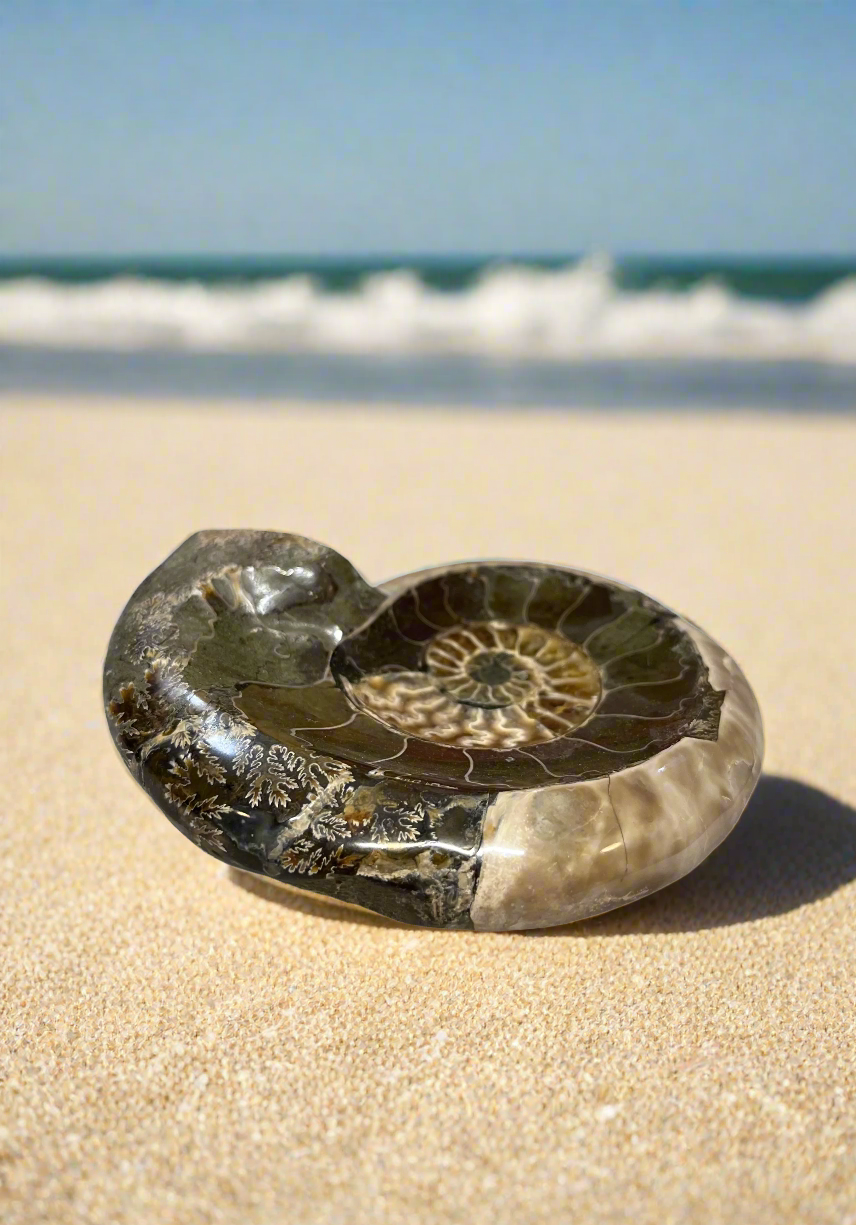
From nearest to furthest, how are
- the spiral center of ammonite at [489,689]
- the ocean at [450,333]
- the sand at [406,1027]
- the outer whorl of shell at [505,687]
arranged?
the sand at [406,1027], the outer whorl of shell at [505,687], the spiral center of ammonite at [489,689], the ocean at [450,333]

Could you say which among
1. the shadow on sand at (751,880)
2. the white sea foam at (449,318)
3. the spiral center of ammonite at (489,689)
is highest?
the spiral center of ammonite at (489,689)

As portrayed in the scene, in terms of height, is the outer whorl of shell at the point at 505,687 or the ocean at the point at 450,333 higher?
the outer whorl of shell at the point at 505,687

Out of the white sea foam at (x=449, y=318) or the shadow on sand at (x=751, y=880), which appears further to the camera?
the white sea foam at (x=449, y=318)

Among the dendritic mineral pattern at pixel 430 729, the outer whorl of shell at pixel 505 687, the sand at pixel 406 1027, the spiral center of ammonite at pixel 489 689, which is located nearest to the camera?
the sand at pixel 406 1027

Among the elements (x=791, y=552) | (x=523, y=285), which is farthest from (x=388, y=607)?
(x=523, y=285)

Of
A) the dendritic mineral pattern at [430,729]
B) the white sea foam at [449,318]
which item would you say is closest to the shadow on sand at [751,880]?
the dendritic mineral pattern at [430,729]

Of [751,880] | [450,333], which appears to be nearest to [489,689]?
[751,880]

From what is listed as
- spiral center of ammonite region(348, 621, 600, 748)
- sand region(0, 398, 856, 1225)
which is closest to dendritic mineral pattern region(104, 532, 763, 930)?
spiral center of ammonite region(348, 621, 600, 748)

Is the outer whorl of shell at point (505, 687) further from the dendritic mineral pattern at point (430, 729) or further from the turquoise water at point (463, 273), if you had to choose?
the turquoise water at point (463, 273)

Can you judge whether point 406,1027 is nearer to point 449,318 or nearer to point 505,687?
point 505,687
